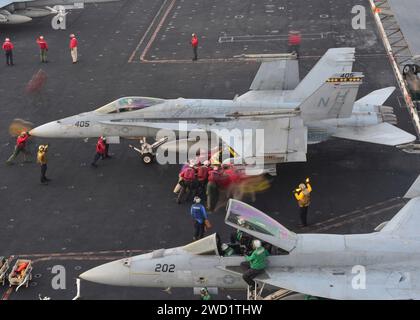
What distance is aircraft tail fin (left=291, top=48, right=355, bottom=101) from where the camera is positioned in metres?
25.9

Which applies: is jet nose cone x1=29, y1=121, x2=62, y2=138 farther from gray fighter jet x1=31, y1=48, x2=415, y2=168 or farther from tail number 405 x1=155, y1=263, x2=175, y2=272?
tail number 405 x1=155, y1=263, x2=175, y2=272

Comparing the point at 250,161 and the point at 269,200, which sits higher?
the point at 250,161

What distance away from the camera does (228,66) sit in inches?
1377

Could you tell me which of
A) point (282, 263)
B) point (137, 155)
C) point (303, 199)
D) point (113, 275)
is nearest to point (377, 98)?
point (303, 199)

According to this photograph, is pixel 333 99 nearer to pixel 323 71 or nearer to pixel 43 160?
pixel 323 71

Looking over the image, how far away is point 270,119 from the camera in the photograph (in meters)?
23.4

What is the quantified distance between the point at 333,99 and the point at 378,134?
2.18 metres

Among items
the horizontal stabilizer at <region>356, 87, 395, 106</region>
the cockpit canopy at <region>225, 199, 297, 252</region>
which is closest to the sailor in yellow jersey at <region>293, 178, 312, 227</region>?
the cockpit canopy at <region>225, 199, 297, 252</region>

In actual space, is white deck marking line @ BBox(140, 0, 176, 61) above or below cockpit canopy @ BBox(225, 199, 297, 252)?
below

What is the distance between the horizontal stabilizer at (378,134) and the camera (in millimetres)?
23703

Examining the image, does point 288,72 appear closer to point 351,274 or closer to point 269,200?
point 269,200

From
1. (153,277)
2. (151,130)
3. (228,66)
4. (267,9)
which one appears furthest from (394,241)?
(267,9)

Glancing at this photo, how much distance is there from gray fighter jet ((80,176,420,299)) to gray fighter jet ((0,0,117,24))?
28.2 meters
